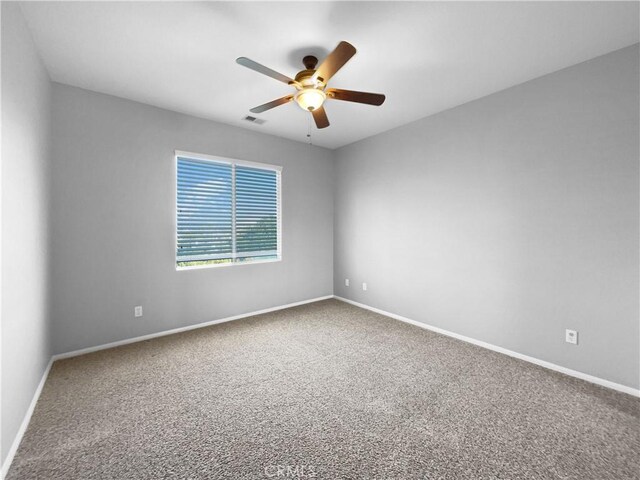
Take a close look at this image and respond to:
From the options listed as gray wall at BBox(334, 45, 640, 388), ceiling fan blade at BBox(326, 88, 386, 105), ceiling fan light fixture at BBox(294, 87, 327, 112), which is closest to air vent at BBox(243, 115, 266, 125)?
ceiling fan light fixture at BBox(294, 87, 327, 112)

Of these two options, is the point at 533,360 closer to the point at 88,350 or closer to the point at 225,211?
the point at 225,211

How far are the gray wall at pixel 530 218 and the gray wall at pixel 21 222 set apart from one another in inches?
147

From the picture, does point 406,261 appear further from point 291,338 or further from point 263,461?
point 263,461

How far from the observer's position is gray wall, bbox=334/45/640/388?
2.22 metres

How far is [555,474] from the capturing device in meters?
1.44

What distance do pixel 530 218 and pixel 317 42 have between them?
254 cm

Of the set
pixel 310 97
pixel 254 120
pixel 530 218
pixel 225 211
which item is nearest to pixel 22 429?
pixel 225 211

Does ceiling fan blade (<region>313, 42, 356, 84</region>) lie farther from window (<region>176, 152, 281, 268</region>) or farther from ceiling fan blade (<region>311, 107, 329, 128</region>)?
window (<region>176, 152, 281, 268</region>)

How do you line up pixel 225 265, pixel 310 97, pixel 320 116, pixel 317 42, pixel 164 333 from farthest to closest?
1. pixel 225 265
2. pixel 164 333
3. pixel 320 116
4. pixel 310 97
5. pixel 317 42

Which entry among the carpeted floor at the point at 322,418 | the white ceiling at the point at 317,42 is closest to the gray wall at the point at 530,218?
the white ceiling at the point at 317,42

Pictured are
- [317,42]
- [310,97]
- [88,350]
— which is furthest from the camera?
[88,350]

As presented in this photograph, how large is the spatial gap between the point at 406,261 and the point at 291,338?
73.9 inches

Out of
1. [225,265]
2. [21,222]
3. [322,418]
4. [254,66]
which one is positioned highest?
[254,66]

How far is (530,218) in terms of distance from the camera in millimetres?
2682
